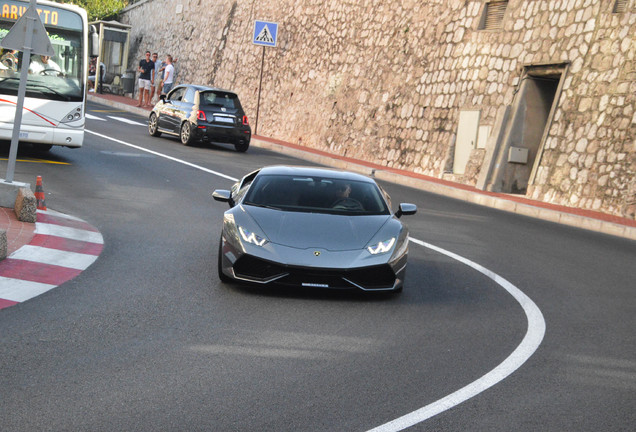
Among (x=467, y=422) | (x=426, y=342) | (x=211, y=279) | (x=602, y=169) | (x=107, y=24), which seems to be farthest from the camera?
(x=107, y=24)

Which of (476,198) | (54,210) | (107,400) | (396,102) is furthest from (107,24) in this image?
(107,400)

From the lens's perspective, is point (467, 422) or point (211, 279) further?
point (211, 279)

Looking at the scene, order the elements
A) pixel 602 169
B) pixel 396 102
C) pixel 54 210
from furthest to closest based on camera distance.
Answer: pixel 396 102
pixel 602 169
pixel 54 210

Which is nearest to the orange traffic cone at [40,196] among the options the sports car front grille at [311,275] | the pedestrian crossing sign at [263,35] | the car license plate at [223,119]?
the sports car front grille at [311,275]

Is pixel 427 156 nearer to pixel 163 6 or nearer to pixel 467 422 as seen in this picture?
pixel 467 422

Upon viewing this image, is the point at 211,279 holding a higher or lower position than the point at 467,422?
lower

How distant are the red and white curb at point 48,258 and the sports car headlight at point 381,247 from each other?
2825 mm

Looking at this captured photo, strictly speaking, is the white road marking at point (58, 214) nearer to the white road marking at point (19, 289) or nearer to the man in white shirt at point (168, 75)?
the white road marking at point (19, 289)

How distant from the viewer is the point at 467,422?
491cm

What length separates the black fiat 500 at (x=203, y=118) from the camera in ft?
79.9

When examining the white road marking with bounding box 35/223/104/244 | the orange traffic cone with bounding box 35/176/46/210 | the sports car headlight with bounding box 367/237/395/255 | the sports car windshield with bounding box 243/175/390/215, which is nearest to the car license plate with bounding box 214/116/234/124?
the orange traffic cone with bounding box 35/176/46/210

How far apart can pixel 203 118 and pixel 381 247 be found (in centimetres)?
1702

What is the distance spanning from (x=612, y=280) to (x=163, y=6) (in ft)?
143

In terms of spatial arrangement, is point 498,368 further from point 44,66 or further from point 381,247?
point 44,66
